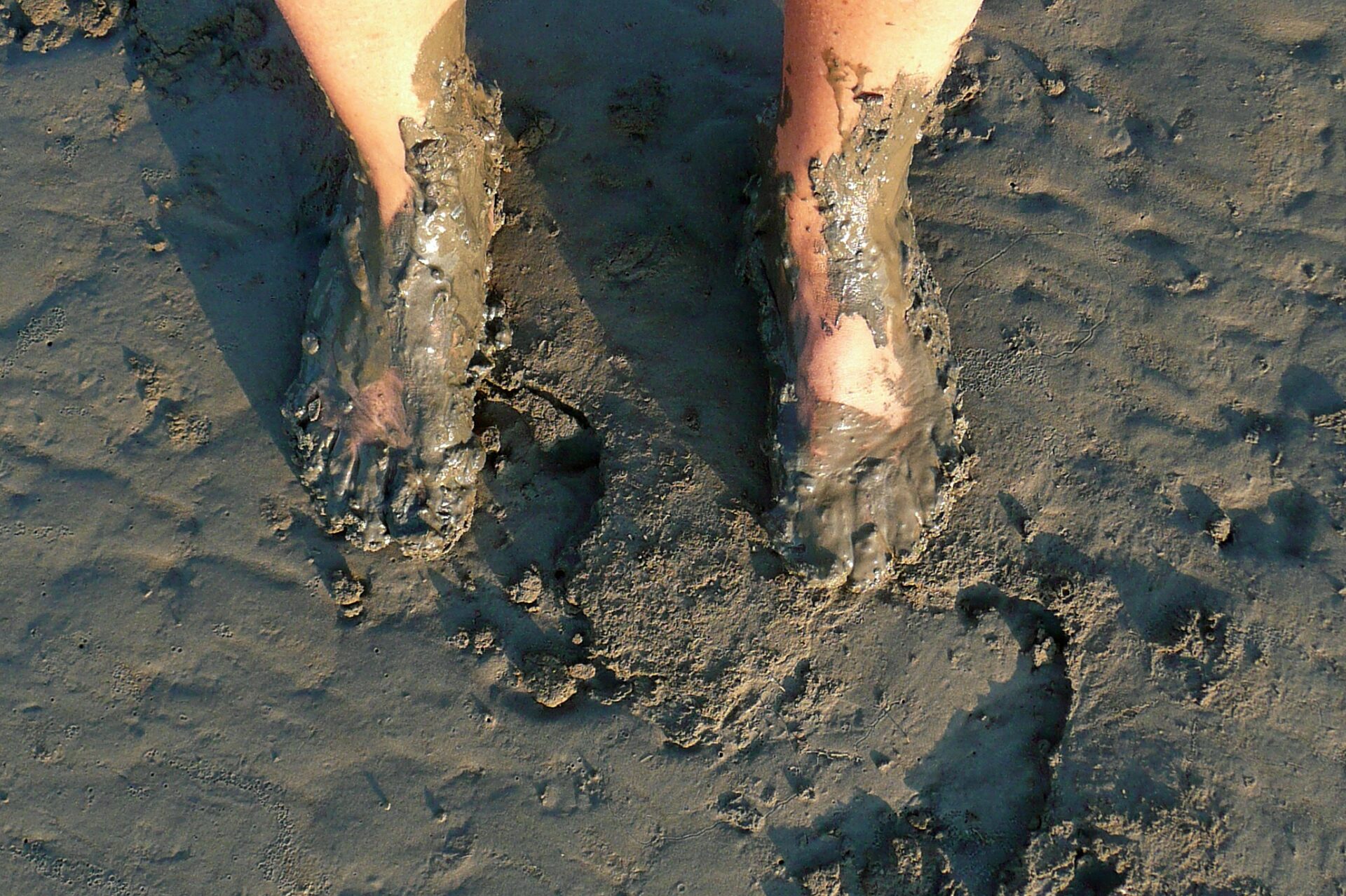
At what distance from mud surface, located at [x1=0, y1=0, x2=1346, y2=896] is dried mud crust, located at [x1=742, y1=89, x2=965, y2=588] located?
15cm

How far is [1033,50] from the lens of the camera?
2.43 meters

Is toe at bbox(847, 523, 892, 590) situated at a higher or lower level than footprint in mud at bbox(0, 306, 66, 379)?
higher

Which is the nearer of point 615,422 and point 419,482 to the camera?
point 419,482

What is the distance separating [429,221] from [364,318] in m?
0.28

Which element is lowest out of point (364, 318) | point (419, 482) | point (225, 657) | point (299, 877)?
point (299, 877)

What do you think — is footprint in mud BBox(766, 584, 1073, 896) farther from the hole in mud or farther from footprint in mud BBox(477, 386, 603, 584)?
footprint in mud BBox(477, 386, 603, 584)

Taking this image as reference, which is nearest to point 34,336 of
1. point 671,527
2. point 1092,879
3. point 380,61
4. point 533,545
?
point 380,61

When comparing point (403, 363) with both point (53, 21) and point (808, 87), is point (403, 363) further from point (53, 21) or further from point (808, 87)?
point (53, 21)

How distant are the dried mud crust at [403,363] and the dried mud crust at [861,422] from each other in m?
0.74

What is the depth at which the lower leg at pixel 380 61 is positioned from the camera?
1659 millimetres

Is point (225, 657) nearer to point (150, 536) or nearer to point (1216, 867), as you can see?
point (150, 536)

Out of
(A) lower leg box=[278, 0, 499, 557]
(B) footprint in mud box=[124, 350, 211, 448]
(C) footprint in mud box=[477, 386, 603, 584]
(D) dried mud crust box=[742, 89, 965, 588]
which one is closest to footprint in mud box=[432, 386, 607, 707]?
(C) footprint in mud box=[477, 386, 603, 584]

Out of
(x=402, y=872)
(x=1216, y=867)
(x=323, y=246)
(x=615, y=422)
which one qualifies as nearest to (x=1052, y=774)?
(x=1216, y=867)

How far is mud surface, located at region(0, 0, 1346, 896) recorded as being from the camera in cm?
206
